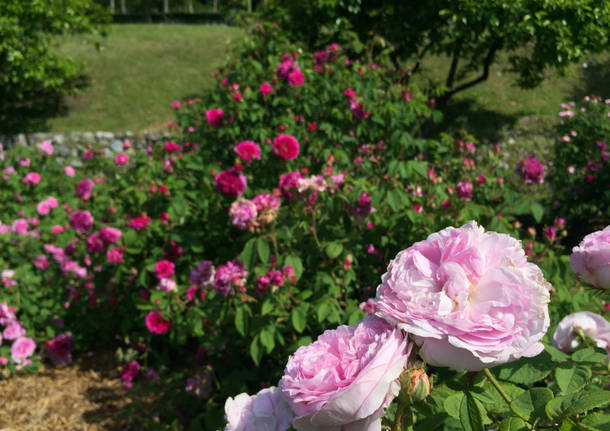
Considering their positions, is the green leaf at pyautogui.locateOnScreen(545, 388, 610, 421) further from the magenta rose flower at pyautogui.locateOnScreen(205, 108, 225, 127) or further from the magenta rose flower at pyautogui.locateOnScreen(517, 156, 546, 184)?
the magenta rose flower at pyautogui.locateOnScreen(205, 108, 225, 127)

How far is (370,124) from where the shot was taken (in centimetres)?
323

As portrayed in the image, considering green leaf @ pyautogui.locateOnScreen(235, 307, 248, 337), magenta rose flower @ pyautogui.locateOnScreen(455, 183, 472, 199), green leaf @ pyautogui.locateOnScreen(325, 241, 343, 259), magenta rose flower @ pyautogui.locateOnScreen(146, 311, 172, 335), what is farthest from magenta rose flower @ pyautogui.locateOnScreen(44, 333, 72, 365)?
magenta rose flower @ pyautogui.locateOnScreen(455, 183, 472, 199)

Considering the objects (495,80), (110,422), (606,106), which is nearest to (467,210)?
(110,422)

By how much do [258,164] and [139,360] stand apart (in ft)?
4.82

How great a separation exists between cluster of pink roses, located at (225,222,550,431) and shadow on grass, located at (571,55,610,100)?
33.6 ft

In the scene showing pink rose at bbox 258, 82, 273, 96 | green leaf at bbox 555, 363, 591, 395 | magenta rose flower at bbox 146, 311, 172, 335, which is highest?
pink rose at bbox 258, 82, 273, 96

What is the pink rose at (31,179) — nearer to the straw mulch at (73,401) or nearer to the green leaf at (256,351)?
the straw mulch at (73,401)

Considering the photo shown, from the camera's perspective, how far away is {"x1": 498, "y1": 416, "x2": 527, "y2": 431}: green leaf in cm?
61

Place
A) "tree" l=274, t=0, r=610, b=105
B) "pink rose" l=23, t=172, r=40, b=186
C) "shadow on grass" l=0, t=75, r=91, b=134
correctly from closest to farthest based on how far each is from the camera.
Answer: "pink rose" l=23, t=172, r=40, b=186
"tree" l=274, t=0, r=610, b=105
"shadow on grass" l=0, t=75, r=91, b=134

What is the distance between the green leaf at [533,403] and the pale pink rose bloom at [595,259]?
0.85 feet

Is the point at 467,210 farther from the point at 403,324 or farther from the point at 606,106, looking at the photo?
the point at 606,106

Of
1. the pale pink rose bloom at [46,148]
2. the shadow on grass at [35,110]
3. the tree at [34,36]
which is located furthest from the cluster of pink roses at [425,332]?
the shadow on grass at [35,110]

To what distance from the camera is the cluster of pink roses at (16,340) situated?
2982 mm

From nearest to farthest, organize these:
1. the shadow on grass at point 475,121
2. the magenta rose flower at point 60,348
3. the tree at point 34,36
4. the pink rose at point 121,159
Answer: the magenta rose flower at point 60,348
the pink rose at point 121,159
the tree at point 34,36
the shadow on grass at point 475,121
